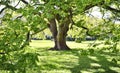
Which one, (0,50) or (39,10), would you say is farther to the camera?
(39,10)

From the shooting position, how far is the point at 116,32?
11602mm

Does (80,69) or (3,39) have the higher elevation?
(3,39)

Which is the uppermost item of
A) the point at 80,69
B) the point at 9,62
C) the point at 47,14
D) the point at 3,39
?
the point at 47,14

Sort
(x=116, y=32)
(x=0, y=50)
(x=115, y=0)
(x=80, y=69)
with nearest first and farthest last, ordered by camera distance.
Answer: (x=0, y=50) < (x=116, y=32) < (x=115, y=0) < (x=80, y=69)

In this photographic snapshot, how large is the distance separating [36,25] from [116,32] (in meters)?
3.35

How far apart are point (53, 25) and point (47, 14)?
32.8 m

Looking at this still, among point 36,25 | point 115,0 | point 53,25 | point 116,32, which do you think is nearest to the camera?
point 36,25

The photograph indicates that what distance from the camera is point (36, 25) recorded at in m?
9.59

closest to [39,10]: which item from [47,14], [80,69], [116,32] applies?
[47,14]

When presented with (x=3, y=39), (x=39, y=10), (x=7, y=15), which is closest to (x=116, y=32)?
(x=39, y=10)

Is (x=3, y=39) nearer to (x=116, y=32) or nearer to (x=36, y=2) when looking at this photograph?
(x=36, y=2)

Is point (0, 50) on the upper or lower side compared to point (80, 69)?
upper

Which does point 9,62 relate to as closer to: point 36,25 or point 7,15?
point 36,25

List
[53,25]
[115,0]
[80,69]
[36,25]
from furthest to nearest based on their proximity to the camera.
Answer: [53,25], [80,69], [115,0], [36,25]
